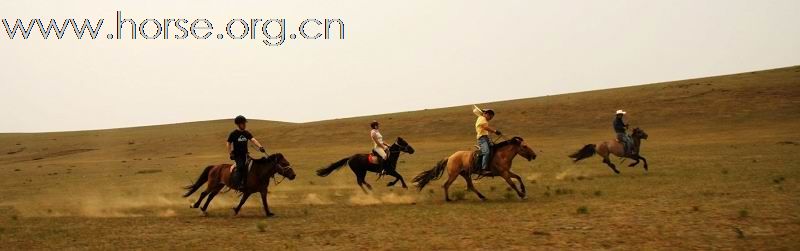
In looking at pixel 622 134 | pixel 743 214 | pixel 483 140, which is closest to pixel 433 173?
pixel 483 140

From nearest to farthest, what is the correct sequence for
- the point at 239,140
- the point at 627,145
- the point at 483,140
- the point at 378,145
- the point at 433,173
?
1. the point at 239,140
2. the point at 483,140
3. the point at 433,173
4. the point at 378,145
5. the point at 627,145

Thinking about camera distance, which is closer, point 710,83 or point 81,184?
point 81,184

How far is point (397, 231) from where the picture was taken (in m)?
11.5

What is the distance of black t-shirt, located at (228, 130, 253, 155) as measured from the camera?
13812mm

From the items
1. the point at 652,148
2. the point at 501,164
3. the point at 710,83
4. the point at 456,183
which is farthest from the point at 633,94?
the point at 501,164

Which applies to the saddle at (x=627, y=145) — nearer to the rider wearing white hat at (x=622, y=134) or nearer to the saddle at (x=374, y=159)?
the rider wearing white hat at (x=622, y=134)

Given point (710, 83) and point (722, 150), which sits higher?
point (710, 83)

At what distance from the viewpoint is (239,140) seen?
13.9 meters

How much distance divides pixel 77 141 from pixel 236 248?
8756 centimetres

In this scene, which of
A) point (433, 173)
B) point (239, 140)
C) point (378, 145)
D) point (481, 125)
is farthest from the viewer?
point (378, 145)

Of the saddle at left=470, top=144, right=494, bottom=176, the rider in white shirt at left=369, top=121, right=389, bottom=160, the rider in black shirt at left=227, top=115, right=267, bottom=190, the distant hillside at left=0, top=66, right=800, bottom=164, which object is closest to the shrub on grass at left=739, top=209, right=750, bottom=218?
the saddle at left=470, top=144, right=494, bottom=176

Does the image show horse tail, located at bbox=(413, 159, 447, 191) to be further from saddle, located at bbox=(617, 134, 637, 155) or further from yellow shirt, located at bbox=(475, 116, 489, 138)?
saddle, located at bbox=(617, 134, 637, 155)

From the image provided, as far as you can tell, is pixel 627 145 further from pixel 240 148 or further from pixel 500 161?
pixel 240 148

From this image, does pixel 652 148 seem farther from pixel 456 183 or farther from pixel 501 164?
pixel 501 164
